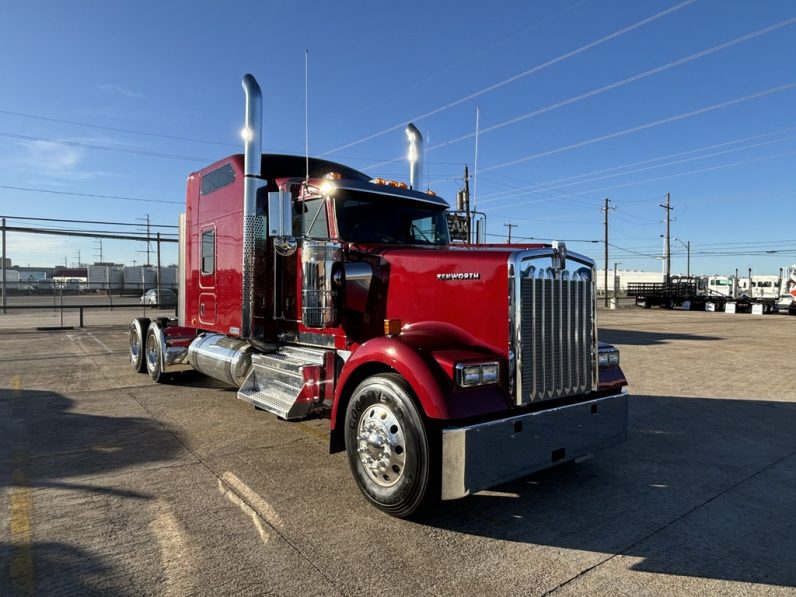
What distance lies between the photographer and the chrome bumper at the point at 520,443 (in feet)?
10.9

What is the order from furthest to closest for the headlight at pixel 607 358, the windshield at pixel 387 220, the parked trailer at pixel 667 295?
the parked trailer at pixel 667 295 → the windshield at pixel 387 220 → the headlight at pixel 607 358

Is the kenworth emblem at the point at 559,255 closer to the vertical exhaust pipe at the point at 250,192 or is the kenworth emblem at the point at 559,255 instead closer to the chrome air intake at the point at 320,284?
the chrome air intake at the point at 320,284

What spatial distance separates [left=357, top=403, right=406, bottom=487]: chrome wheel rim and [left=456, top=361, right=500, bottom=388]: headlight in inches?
21.8

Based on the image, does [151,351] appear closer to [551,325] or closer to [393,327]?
Answer: [393,327]

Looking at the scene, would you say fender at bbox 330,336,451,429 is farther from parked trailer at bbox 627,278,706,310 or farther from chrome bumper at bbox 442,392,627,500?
parked trailer at bbox 627,278,706,310

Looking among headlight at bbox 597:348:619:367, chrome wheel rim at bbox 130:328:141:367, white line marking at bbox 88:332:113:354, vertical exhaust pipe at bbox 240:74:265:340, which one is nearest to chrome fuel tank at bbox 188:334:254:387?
vertical exhaust pipe at bbox 240:74:265:340

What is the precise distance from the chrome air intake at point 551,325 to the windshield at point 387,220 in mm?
1862

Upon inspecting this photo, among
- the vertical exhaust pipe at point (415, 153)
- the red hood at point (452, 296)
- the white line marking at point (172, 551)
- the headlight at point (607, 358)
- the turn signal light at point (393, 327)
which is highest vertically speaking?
the vertical exhaust pipe at point (415, 153)

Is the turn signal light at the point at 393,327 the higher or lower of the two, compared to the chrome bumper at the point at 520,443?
higher

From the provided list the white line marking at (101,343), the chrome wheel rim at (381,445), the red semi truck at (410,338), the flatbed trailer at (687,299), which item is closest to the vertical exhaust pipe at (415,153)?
the red semi truck at (410,338)

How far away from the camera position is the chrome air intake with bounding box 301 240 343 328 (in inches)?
190

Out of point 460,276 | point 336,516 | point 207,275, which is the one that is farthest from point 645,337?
point 336,516

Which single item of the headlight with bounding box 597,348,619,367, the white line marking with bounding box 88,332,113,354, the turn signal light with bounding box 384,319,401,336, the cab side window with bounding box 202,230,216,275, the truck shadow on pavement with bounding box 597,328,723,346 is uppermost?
the cab side window with bounding box 202,230,216,275

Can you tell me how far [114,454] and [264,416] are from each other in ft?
5.93
